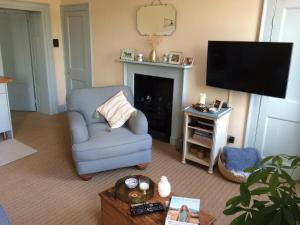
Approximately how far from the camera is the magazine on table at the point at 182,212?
1.61m

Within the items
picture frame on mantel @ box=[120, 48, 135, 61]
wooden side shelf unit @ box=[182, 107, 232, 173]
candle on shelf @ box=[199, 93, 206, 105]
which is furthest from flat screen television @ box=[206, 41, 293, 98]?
picture frame on mantel @ box=[120, 48, 135, 61]

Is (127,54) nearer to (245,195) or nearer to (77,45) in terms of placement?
(77,45)

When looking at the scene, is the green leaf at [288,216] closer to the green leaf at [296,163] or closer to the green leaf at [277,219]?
the green leaf at [277,219]

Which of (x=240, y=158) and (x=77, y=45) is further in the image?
(x=77, y=45)

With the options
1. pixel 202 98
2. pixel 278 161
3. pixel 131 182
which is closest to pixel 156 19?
pixel 202 98

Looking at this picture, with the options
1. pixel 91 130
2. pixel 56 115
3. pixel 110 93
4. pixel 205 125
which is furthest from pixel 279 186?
pixel 56 115

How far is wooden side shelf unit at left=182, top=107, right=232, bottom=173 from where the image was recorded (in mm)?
2887

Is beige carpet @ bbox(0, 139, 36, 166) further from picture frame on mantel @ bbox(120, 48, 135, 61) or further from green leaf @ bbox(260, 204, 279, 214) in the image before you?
green leaf @ bbox(260, 204, 279, 214)

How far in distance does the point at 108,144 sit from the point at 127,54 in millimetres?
1646

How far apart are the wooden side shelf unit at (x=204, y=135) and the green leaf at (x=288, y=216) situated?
194 cm

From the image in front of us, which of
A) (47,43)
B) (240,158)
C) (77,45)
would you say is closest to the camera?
(240,158)

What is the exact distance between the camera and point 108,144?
2.72 meters

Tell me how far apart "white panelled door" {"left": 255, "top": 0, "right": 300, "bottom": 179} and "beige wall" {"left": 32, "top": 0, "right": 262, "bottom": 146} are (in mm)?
207

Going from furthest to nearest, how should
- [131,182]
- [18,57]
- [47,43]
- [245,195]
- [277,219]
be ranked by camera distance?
[18,57] < [47,43] < [131,182] < [245,195] < [277,219]
